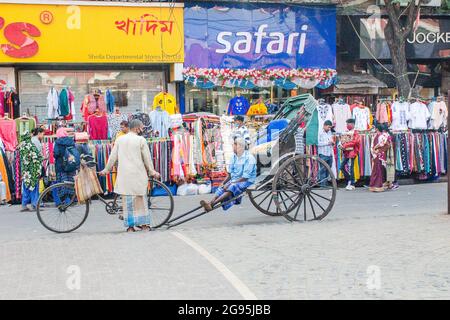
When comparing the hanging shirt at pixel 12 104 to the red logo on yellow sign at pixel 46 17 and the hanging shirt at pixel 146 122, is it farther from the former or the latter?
the hanging shirt at pixel 146 122

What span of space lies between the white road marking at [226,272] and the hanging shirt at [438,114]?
409 inches

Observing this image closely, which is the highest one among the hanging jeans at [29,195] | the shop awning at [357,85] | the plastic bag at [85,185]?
the shop awning at [357,85]

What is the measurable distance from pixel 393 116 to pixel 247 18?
194 inches

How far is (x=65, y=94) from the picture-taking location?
17.1 metres

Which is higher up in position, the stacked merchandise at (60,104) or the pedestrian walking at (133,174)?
the stacked merchandise at (60,104)

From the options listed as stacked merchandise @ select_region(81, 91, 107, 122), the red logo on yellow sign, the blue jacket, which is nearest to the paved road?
the blue jacket

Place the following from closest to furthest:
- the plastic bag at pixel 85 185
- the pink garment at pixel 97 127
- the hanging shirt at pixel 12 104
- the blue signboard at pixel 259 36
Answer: the plastic bag at pixel 85 185 < the pink garment at pixel 97 127 < the hanging shirt at pixel 12 104 < the blue signboard at pixel 259 36

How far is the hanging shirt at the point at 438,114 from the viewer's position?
17.5 metres

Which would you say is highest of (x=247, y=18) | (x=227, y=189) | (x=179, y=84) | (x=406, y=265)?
(x=247, y=18)

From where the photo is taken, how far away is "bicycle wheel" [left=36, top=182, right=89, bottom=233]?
10227 mm

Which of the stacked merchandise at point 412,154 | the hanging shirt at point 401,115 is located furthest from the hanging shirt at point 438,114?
the hanging shirt at point 401,115

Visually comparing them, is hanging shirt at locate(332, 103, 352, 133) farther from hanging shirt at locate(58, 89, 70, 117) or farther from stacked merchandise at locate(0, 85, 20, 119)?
stacked merchandise at locate(0, 85, 20, 119)

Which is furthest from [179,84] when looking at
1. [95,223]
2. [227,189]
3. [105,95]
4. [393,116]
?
[227,189]
